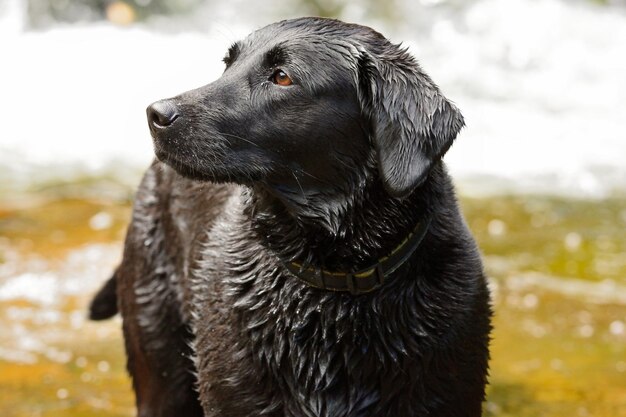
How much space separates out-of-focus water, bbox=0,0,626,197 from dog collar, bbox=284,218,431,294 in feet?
19.7

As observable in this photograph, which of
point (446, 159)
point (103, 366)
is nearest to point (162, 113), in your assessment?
point (103, 366)

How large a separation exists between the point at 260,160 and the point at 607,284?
13.1ft

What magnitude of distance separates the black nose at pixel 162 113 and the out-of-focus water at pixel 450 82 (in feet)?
19.9

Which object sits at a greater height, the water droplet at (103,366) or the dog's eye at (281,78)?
the dog's eye at (281,78)

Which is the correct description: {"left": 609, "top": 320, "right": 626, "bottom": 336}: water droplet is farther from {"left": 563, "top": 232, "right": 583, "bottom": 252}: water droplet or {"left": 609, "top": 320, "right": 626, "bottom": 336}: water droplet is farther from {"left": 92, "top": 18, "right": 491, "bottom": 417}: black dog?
{"left": 92, "top": 18, "right": 491, "bottom": 417}: black dog

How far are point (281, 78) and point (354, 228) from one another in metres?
0.54

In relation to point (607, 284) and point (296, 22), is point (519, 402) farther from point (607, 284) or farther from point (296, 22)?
point (296, 22)

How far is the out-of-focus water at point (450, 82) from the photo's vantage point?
10516 mm

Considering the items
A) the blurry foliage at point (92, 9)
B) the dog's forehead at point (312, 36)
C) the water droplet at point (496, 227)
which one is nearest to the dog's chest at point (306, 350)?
the dog's forehead at point (312, 36)

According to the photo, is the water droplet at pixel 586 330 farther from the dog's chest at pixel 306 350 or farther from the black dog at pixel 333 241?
the dog's chest at pixel 306 350

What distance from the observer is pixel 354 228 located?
3373 mm

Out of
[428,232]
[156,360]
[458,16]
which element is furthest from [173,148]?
[458,16]

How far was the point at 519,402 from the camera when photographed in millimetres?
5094

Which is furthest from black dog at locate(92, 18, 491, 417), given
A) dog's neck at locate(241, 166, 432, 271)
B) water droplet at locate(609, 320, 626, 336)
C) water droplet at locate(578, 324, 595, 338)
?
water droplet at locate(609, 320, 626, 336)
